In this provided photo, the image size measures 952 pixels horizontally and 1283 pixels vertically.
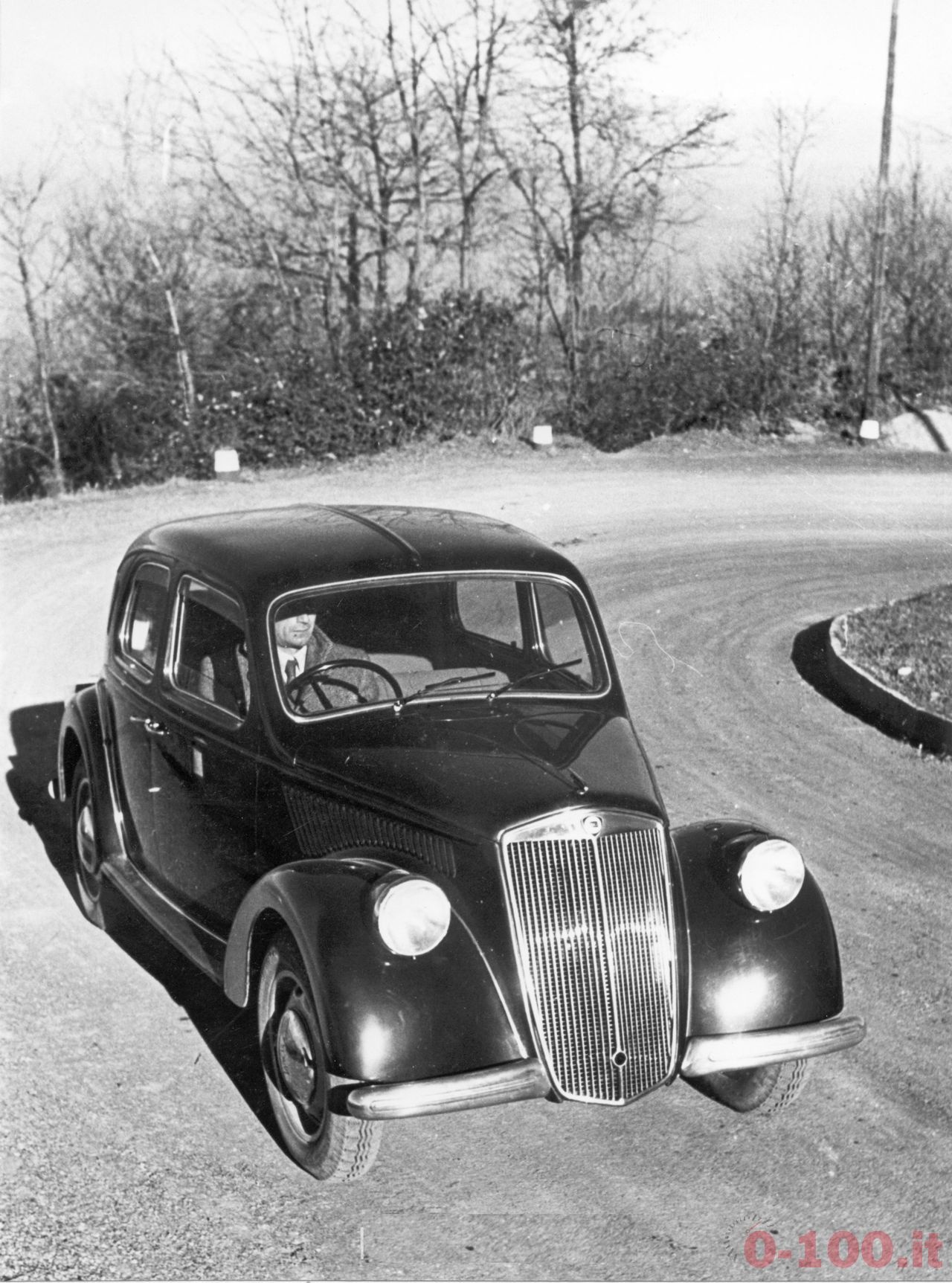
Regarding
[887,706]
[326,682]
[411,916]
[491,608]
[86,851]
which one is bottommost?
[887,706]

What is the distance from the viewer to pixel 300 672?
5047 millimetres

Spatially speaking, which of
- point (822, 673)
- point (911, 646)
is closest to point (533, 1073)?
point (822, 673)

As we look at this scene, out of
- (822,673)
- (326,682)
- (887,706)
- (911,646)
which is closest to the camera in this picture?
(326,682)

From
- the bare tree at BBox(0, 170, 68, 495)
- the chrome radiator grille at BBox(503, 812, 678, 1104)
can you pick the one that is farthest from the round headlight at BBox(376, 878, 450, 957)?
the bare tree at BBox(0, 170, 68, 495)

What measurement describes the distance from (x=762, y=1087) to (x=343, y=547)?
2.43 metres

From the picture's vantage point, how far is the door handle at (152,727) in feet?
17.9

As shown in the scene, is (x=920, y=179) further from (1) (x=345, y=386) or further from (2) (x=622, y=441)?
(1) (x=345, y=386)

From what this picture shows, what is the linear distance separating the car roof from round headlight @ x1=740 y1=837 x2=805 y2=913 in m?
1.43

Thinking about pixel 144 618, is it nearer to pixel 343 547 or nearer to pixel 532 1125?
pixel 343 547

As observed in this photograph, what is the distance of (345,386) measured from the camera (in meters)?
21.3

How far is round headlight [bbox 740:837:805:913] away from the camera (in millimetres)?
4379

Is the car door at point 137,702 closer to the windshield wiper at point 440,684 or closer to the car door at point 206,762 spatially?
the car door at point 206,762

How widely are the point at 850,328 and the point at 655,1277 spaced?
23574 millimetres

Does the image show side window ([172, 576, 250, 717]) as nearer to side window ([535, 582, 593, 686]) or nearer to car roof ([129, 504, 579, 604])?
car roof ([129, 504, 579, 604])
